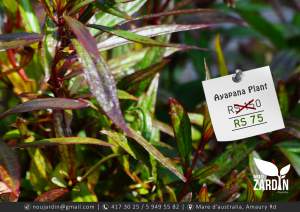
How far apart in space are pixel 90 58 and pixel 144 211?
0.24 m

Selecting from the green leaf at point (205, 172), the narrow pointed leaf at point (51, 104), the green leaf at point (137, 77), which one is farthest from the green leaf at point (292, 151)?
the narrow pointed leaf at point (51, 104)

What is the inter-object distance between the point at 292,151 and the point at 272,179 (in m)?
0.12

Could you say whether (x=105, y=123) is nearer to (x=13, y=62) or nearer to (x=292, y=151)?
(x=13, y=62)

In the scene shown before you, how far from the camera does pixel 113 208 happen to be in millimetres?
819

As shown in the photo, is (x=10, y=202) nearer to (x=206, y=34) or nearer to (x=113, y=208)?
(x=113, y=208)

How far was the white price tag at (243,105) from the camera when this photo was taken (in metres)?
0.83

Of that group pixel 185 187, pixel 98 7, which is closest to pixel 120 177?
pixel 185 187

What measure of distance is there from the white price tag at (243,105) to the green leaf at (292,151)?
9 cm

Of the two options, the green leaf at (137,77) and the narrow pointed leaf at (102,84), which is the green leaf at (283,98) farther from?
the narrow pointed leaf at (102,84)

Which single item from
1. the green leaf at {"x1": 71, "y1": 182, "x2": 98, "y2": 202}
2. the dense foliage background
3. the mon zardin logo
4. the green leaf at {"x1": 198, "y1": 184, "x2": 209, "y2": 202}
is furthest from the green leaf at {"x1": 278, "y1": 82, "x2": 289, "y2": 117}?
the green leaf at {"x1": 71, "y1": 182, "x2": 98, "y2": 202}

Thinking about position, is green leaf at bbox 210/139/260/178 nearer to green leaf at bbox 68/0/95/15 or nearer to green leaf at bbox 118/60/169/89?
green leaf at bbox 118/60/169/89

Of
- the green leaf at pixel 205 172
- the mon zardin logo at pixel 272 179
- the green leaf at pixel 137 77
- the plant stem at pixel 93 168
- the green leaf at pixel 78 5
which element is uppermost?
the green leaf at pixel 78 5

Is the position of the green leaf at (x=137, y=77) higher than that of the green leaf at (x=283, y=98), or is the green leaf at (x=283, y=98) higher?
the green leaf at (x=137, y=77)

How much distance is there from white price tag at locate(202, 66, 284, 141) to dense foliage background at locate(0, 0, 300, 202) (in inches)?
1.0
